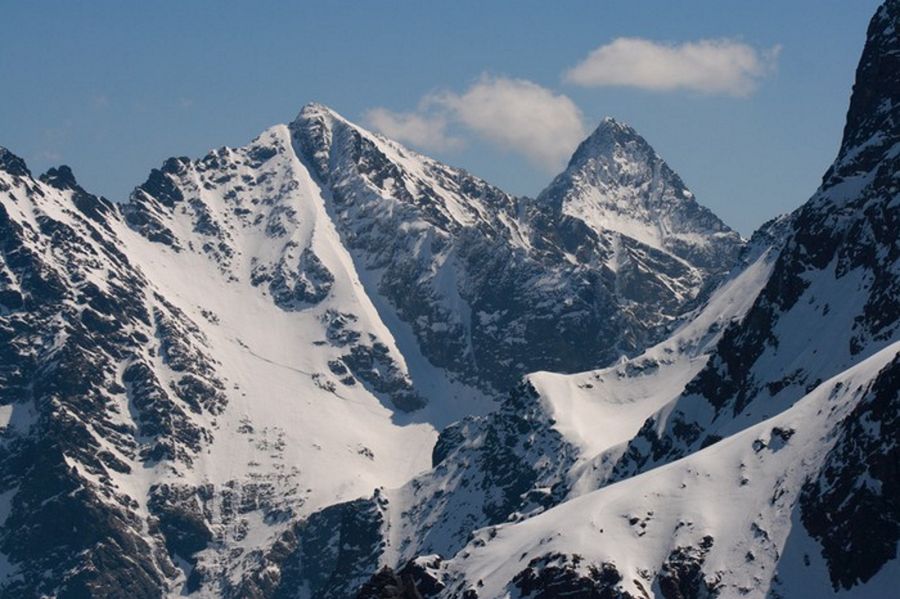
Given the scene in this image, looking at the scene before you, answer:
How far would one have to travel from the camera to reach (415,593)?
181m

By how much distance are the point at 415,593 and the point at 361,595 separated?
5065 millimetres

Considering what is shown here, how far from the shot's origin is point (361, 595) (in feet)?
593
